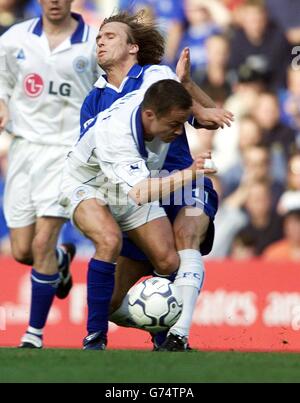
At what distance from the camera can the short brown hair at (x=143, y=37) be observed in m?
8.03

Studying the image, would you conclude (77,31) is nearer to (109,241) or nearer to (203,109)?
(203,109)

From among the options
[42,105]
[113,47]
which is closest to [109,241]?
[113,47]

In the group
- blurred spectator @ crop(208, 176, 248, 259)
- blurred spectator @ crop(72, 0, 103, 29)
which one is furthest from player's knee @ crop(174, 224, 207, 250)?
blurred spectator @ crop(72, 0, 103, 29)

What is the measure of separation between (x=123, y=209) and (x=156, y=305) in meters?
0.71

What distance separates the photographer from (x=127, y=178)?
6961 millimetres

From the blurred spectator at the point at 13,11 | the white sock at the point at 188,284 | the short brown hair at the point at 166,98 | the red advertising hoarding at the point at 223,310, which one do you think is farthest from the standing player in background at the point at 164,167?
the blurred spectator at the point at 13,11

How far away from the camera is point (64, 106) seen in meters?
9.42

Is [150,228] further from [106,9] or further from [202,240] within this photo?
[106,9]

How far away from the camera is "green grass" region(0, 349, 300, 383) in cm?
557

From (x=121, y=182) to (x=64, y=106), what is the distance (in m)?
2.52

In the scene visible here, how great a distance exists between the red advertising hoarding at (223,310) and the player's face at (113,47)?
3.76 metres

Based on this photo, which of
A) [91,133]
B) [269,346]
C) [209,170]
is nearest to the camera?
[209,170]

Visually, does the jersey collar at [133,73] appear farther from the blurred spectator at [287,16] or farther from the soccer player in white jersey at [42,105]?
the blurred spectator at [287,16]
